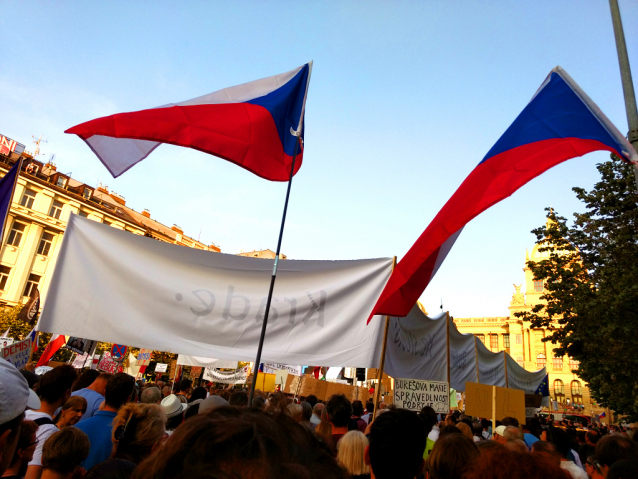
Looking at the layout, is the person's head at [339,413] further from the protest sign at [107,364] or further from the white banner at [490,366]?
the protest sign at [107,364]

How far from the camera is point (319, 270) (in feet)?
16.4

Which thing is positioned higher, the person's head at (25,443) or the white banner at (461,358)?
the white banner at (461,358)

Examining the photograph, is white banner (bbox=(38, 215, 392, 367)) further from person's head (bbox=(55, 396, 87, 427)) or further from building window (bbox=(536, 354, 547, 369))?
building window (bbox=(536, 354, 547, 369))

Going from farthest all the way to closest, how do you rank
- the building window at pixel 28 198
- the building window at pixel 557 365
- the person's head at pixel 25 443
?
the building window at pixel 557 365
the building window at pixel 28 198
the person's head at pixel 25 443

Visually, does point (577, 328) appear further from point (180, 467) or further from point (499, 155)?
point (180, 467)

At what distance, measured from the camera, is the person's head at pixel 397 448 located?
2336mm

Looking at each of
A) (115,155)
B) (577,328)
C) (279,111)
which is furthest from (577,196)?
(115,155)

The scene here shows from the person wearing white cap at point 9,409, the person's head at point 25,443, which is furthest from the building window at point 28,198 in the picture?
the person wearing white cap at point 9,409

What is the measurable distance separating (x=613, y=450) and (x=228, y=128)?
4.32 m

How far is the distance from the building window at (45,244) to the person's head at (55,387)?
42.0 meters

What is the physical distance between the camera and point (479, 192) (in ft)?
14.5

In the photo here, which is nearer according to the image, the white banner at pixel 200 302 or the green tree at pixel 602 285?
the white banner at pixel 200 302

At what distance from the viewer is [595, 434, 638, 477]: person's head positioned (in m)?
3.42

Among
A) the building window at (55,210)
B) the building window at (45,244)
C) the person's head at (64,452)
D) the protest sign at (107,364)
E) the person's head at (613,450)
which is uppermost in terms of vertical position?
the building window at (55,210)
